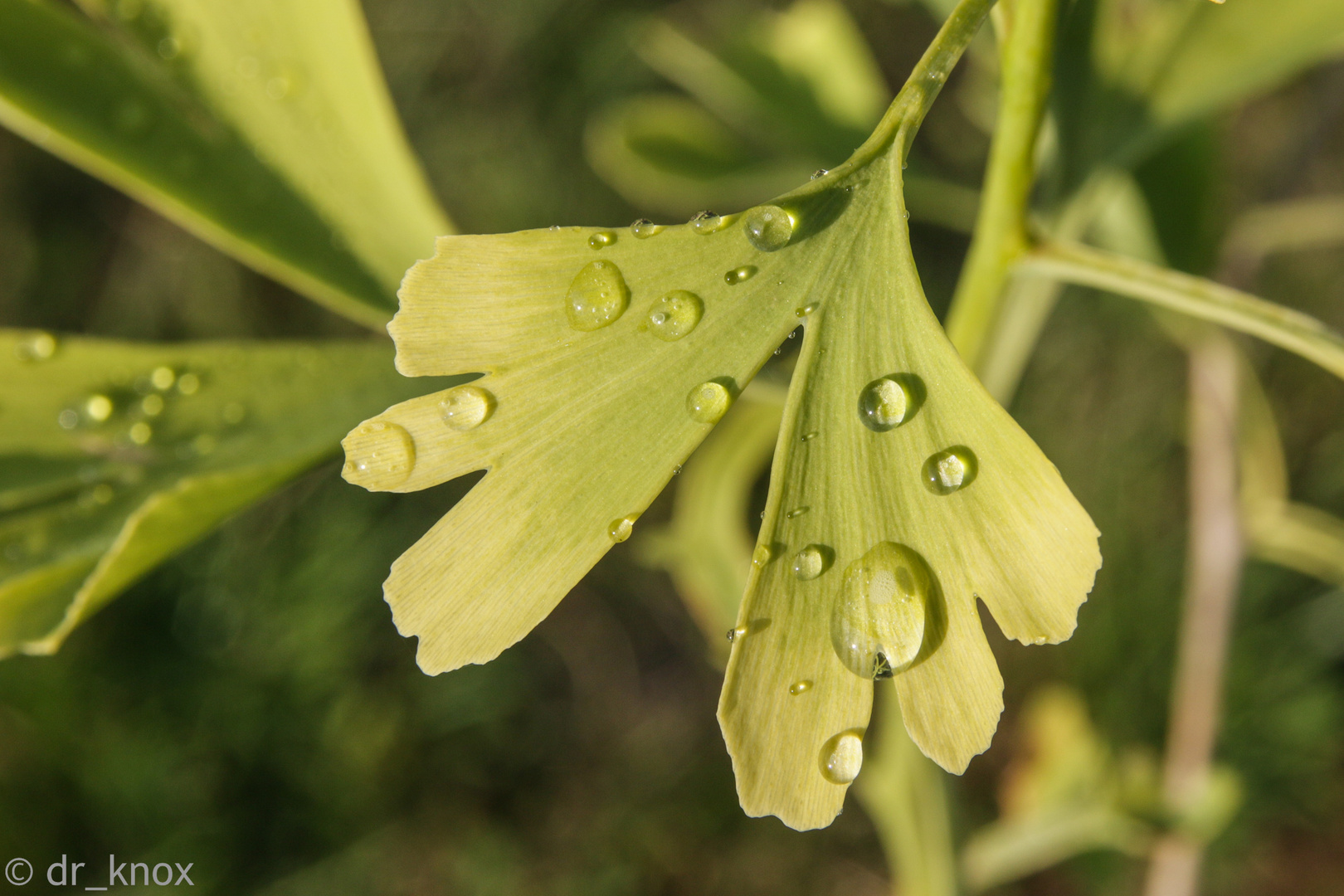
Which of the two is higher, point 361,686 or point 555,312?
point 361,686

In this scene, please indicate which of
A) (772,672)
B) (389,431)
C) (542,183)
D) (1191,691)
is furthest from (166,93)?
(542,183)

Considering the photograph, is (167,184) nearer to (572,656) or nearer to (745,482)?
(745,482)

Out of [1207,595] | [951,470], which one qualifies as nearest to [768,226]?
[951,470]

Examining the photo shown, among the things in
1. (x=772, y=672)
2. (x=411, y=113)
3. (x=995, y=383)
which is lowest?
(x=772, y=672)

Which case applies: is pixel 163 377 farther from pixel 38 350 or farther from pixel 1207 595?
pixel 1207 595

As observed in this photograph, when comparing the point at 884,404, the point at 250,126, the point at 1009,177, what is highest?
the point at 250,126

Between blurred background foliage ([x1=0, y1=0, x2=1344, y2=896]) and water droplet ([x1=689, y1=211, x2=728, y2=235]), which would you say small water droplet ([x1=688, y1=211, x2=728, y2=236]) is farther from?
blurred background foliage ([x1=0, y1=0, x2=1344, y2=896])

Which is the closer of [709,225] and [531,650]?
→ [709,225]

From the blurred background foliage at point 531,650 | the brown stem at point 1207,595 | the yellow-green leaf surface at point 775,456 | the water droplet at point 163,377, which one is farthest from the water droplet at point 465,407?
the blurred background foliage at point 531,650
